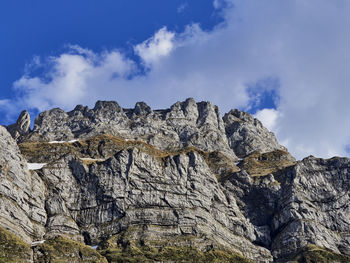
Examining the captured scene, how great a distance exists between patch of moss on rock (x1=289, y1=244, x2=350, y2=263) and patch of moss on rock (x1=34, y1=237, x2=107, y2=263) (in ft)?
233

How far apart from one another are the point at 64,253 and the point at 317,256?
290 ft

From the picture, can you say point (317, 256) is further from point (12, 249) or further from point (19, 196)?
point (19, 196)

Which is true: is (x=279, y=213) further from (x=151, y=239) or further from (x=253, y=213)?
(x=151, y=239)

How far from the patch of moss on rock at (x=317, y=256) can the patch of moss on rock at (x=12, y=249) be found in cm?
9182

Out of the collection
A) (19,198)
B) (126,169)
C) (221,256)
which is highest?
(126,169)

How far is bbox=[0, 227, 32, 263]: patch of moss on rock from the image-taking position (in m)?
125

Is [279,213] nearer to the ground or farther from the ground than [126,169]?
nearer to the ground

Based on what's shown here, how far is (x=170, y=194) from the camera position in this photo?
175 metres

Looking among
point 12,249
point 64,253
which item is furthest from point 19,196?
point 64,253

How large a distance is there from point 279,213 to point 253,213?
12.3m

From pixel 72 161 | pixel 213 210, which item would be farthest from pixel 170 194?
pixel 72 161

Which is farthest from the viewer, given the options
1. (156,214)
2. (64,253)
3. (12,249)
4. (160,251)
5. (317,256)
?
(156,214)

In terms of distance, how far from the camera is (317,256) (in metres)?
158

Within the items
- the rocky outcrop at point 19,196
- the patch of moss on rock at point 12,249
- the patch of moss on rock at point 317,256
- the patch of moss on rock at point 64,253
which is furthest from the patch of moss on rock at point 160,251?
the patch of moss on rock at point 12,249
